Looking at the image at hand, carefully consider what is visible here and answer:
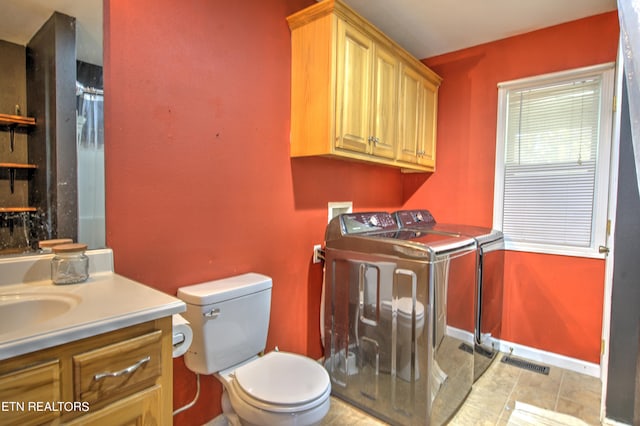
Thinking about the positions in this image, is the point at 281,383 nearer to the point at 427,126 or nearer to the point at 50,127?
the point at 50,127

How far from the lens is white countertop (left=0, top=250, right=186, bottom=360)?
762mm

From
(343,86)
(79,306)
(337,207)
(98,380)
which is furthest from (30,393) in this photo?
(337,207)

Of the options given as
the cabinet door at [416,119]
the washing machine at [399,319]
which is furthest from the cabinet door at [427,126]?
the washing machine at [399,319]

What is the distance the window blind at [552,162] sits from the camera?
7.77ft

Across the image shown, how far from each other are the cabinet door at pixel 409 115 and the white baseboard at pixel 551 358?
1659 millimetres

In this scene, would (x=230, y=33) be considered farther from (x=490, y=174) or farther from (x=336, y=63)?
(x=490, y=174)

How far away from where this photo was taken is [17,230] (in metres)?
1.20

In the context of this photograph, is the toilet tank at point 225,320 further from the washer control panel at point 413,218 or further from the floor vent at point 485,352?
the floor vent at point 485,352

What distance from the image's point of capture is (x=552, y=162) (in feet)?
8.22

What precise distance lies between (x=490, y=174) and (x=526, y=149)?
0.31 meters

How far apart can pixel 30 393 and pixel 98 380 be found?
14cm

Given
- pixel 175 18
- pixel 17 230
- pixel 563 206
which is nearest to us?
pixel 17 230

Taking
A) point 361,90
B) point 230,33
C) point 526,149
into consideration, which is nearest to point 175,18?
point 230,33

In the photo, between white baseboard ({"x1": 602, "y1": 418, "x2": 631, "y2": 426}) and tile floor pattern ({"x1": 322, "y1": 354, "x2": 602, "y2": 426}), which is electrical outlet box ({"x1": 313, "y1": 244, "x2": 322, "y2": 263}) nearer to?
tile floor pattern ({"x1": 322, "y1": 354, "x2": 602, "y2": 426})
